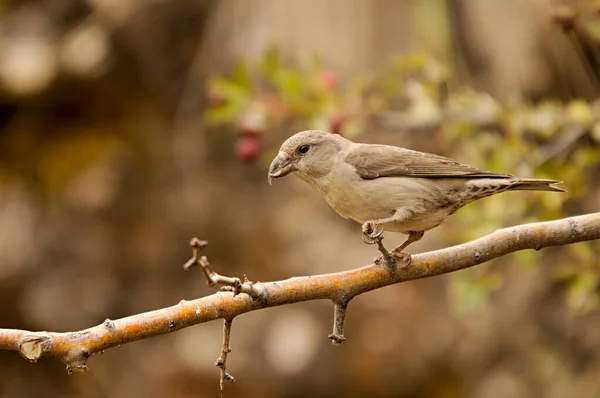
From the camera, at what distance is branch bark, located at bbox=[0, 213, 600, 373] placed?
8.18 feet

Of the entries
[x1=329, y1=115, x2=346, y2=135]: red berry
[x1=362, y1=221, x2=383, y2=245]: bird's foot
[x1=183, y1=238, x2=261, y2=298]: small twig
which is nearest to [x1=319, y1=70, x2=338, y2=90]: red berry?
[x1=329, y1=115, x2=346, y2=135]: red berry

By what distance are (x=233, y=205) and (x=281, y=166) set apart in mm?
3014

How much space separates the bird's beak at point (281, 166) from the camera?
358 cm

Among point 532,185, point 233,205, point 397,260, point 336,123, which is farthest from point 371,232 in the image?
point 233,205

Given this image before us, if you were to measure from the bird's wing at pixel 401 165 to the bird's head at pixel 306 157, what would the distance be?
111 mm

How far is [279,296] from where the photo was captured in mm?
2695

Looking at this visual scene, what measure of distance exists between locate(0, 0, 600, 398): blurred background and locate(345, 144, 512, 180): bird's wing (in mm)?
1691

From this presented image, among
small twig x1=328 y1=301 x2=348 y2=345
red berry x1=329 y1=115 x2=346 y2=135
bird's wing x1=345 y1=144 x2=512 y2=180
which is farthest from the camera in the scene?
red berry x1=329 y1=115 x2=346 y2=135

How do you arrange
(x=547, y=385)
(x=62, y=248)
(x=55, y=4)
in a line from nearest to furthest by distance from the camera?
(x=547, y=385)
(x=62, y=248)
(x=55, y=4)

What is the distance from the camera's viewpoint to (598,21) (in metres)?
4.41

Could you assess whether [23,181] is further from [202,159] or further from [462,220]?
[462,220]

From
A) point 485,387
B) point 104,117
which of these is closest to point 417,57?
point 485,387

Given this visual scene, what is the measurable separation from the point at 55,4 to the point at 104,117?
1138 mm

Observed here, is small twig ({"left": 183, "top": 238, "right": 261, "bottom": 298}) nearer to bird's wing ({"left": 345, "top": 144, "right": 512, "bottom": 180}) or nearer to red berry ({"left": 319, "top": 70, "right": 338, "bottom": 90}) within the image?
bird's wing ({"left": 345, "top": 144, "right": 512, "bottom": 180})
